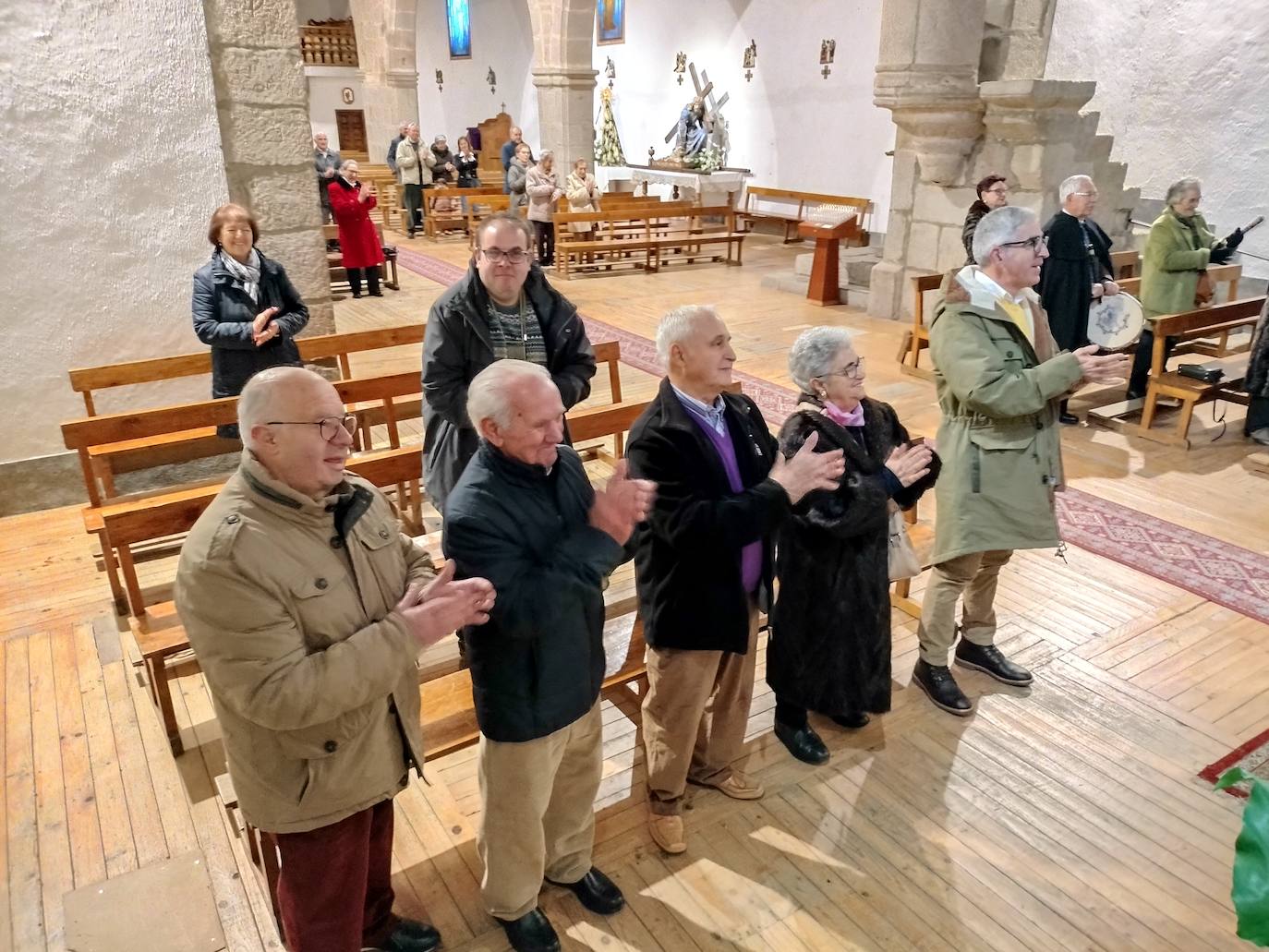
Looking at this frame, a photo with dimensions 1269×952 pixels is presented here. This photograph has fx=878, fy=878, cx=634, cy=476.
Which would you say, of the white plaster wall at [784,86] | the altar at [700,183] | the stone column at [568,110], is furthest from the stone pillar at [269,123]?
the altar at [700,183]

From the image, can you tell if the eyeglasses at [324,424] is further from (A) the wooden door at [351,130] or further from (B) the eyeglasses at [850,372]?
(A) the wooden door at [351,130]

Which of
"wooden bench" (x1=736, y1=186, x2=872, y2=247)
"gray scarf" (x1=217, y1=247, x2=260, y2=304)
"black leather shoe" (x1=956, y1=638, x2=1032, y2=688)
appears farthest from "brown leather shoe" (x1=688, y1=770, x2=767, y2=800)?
"wooden bench" (x1=736, y1=186, x2=872, y2=247)

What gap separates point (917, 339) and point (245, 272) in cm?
496

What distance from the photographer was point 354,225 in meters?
9.02

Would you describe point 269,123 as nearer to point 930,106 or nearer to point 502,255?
point 502,255

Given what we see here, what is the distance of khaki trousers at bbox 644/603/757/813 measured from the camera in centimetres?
233

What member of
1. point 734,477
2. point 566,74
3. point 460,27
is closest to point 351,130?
point 460,27

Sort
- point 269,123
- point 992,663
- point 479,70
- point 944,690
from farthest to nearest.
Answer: point 479,70 → point 269,123 → point 992,663 → point 944,690

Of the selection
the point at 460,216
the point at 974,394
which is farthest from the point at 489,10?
the point at 974,394

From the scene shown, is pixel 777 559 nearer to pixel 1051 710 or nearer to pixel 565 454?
pixel 565 454

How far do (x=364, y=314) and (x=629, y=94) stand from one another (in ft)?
39.3

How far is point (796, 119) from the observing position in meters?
14.2

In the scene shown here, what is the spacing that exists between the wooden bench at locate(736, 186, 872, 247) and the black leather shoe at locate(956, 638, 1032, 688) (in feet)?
33.8

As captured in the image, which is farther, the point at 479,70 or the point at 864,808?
the point at 479,70
